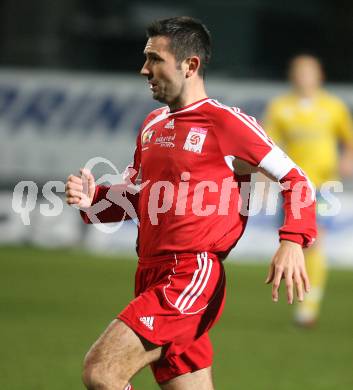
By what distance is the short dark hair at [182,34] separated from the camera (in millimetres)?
5328

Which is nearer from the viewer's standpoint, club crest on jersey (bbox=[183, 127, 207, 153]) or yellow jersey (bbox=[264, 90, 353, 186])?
club crest on jersey (bbox=[183, 127, 207, 153])

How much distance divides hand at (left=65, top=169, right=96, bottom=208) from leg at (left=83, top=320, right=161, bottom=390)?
66 centimetres

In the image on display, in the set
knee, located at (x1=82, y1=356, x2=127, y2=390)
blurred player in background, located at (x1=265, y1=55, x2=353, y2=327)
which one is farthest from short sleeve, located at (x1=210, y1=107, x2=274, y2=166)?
blurred player in background, located at (x1=265, y1=55, x2=353, y2=327)

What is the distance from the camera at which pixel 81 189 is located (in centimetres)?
541

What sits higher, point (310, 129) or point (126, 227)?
point (310, 129)

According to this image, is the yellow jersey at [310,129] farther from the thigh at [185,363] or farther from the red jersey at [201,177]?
the thigh at [185,363]

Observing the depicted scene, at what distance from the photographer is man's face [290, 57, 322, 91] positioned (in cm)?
1100

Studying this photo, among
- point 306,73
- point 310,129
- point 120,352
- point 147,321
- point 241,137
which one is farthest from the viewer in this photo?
point 310,129

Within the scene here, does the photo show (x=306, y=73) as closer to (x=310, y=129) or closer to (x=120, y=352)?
(x=310, y=129)

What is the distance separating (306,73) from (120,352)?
665 cm

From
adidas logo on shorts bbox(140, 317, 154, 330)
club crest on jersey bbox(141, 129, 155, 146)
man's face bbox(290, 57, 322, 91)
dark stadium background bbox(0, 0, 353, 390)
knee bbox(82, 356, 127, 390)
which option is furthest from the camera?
man's face bbox(290, 57, 322, 91)

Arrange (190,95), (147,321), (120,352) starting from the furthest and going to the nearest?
(190,95)
(147,321)
(120,352)

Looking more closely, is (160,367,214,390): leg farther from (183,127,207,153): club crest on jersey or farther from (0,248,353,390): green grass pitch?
(0,248,353,390): green grass pitch

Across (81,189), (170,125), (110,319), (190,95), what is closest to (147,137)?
(170,125)
